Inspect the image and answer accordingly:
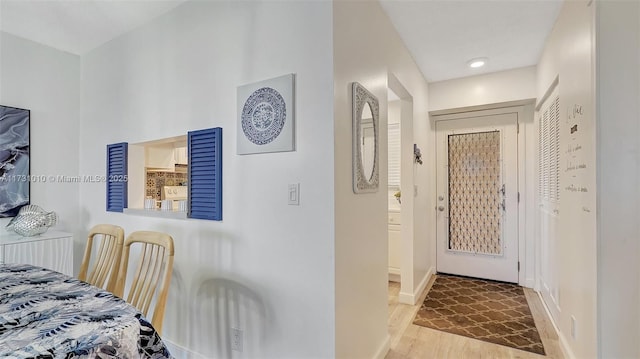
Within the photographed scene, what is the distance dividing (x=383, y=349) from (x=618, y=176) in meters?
1.71

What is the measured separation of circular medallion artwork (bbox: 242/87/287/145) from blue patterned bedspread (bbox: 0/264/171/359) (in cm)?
101

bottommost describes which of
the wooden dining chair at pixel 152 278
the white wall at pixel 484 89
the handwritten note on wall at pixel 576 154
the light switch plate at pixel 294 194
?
the wooden dining chair at pixel 152 278

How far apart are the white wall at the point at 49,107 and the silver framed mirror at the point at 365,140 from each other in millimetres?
2771

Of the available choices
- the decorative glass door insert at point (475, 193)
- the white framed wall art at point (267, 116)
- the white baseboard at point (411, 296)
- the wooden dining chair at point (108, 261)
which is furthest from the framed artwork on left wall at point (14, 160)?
the decorative glass door insert at point (475, 193)

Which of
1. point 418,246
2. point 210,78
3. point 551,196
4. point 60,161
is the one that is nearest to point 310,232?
point 210,78

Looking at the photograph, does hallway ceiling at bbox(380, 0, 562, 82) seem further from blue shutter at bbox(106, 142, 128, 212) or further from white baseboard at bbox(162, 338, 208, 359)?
white baseboard at bbox(162, 338, 208, 359)

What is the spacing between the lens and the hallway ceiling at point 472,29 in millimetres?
2107

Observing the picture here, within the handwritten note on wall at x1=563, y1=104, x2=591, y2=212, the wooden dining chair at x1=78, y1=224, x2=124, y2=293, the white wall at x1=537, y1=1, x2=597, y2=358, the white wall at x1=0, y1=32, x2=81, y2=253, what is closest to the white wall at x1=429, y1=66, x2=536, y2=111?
the white wall at x1=537, y1=1, x2=597, y2=358

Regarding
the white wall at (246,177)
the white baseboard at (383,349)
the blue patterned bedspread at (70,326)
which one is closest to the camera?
the blue patterned bedspread at (70,326)

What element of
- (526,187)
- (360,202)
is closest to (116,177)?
(360,202)

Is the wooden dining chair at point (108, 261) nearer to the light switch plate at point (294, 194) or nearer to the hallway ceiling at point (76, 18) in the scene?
the light switch plate at point (294, 194)

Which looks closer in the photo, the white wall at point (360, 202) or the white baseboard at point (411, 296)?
the white wall at point (360, 202)

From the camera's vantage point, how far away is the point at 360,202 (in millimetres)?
1788

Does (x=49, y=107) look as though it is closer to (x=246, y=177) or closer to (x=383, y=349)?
(x=246, y=177)
